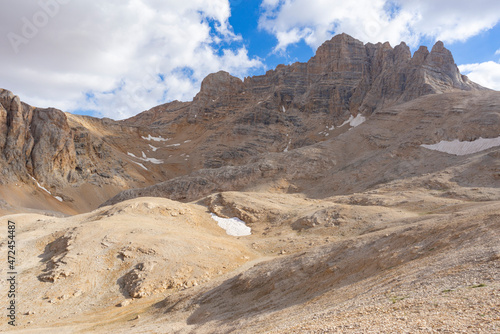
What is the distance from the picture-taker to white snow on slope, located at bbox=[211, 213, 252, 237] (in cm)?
3256

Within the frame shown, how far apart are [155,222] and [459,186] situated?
31.7 meters

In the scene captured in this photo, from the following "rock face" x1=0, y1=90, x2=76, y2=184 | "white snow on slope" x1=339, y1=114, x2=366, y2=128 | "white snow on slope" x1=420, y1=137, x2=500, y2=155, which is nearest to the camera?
"white snow on slope" x1=420, y1=137, x2=500, y2=155

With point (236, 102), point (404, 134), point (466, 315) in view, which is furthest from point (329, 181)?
point (236, 102)

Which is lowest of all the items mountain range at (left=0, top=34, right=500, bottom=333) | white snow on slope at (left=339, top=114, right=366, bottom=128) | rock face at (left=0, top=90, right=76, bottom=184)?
mountain range at (left=0, top=34, right=500, bottom=333)

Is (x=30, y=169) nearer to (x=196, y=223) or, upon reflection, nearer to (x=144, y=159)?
(x=144, y=159)

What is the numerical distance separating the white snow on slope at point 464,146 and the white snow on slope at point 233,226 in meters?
33.5

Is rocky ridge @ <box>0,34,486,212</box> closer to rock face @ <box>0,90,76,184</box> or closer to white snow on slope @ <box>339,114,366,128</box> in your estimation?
rock face @ <box>0,90,76,184</box>

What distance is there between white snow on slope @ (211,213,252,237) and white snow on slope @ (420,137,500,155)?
3350 centimetres

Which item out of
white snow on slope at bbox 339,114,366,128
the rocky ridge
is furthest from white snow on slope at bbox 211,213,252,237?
white snow on slope at bbox 339,114,366,128

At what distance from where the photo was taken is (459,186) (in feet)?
118

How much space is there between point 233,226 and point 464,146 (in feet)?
120

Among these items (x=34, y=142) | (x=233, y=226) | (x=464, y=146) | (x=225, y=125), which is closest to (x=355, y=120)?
(x=225, y=125)

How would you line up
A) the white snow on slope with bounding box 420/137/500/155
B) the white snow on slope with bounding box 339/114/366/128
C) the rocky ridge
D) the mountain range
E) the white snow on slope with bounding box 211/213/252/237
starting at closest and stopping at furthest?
the mountain range, the white snow on slope with bounding box 211/213/252/237, the white snow on slope with bounding box 420/137/500/155, the rocky ridge, the white snow on slope with bounding box 339/114/366/128

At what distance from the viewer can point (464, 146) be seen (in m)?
A: 48.0
